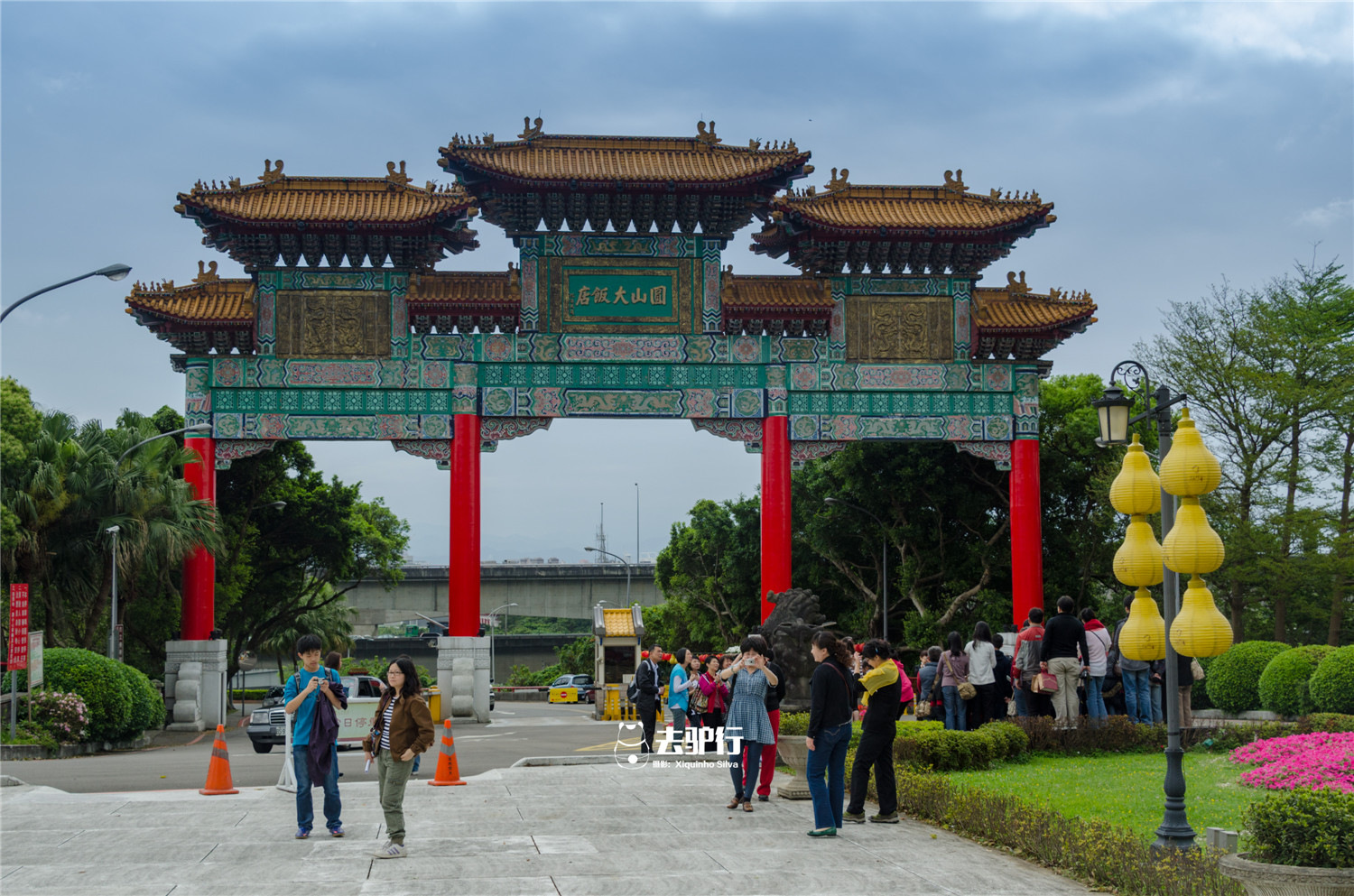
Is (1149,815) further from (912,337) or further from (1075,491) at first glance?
(1075,491)

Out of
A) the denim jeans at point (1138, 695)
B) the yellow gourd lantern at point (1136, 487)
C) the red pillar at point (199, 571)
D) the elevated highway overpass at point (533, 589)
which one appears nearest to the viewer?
the yellow gourd lantern at point (1136, 487)

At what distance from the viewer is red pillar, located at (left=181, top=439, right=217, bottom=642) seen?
31281 mm

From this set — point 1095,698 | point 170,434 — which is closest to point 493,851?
point 1095,698

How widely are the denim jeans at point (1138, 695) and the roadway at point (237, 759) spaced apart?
9.04 meters

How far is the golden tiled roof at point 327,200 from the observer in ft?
104

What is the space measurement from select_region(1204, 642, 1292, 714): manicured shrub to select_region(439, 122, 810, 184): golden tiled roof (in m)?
15.2

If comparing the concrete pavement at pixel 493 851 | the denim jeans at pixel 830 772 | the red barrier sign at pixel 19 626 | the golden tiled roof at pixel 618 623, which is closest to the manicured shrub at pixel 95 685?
the red barrier sign at pixel 19 626

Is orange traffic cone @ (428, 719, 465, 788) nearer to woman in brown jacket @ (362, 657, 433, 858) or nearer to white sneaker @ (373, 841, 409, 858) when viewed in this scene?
woman in brown jacket @ (362, 657, 433, 858)

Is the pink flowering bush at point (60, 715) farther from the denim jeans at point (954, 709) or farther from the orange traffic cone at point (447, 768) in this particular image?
the denim jeans at point (954, 709)

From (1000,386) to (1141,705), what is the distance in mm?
15173

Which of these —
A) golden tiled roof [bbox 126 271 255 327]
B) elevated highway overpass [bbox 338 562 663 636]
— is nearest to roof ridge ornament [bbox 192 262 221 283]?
golden tiled roof [bbox 126 271 255 327]

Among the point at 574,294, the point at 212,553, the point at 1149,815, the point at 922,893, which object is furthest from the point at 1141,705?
the point at 212,553

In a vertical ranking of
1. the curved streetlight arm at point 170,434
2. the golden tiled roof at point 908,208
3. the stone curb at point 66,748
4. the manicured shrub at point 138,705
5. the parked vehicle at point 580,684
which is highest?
the golden tiled roof at point 908,208

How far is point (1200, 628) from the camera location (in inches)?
424
